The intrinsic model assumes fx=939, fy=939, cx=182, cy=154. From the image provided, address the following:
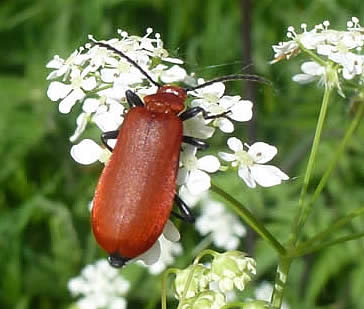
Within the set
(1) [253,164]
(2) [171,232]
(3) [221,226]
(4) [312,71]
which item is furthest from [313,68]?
(3) [221,226]

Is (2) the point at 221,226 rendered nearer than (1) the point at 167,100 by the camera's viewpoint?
No

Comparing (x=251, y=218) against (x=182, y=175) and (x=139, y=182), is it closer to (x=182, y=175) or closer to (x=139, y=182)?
(x=182, y=175)

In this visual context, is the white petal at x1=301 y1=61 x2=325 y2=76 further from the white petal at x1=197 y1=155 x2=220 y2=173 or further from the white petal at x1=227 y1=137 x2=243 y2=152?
the white petal at x1=197 y1=155 x2=220 y2=173

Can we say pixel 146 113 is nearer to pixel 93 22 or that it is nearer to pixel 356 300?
pixel 356 300

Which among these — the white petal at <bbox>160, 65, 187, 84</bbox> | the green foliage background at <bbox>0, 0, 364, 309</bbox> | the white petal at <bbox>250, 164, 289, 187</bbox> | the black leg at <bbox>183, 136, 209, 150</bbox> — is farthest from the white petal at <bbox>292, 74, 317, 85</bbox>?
the green foliage background at <bbox>0, 0, 364, 309</bbox>

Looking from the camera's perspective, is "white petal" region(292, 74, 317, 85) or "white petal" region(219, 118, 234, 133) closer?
"white petal" region(219, 118, 234, 133)

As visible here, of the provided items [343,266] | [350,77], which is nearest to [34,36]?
[343,266]
